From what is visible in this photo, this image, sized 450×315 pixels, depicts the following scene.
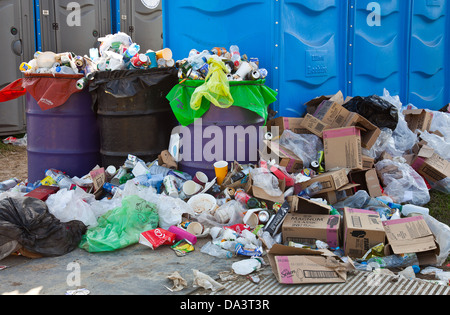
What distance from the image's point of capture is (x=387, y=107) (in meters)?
4.28

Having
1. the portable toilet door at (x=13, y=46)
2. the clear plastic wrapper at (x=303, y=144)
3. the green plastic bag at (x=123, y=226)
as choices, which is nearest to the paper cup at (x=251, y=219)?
the green plastic bag at (x=123, y=226)

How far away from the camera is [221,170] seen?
12.5 ft

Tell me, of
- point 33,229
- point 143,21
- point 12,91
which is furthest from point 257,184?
point 143,21

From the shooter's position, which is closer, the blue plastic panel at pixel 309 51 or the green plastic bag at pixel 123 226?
the green plastic bag at pixel 123 226

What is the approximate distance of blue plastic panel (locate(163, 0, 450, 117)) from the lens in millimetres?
4363

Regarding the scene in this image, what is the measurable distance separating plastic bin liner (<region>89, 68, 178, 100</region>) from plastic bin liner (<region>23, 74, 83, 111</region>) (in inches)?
8.3

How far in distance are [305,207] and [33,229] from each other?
5.47 feet

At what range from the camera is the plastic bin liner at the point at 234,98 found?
149 inches

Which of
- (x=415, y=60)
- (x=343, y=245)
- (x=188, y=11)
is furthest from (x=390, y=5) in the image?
(x=343, y=245)

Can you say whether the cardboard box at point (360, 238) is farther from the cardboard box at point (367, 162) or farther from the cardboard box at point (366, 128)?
the cardboard box at point (366, 128)

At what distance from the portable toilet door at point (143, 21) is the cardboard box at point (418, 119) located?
439 cm

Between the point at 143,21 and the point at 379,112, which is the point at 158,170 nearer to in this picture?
the point at 379,112

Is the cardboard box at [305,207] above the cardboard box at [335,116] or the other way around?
the other way around

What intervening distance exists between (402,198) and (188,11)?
2.48 meters
